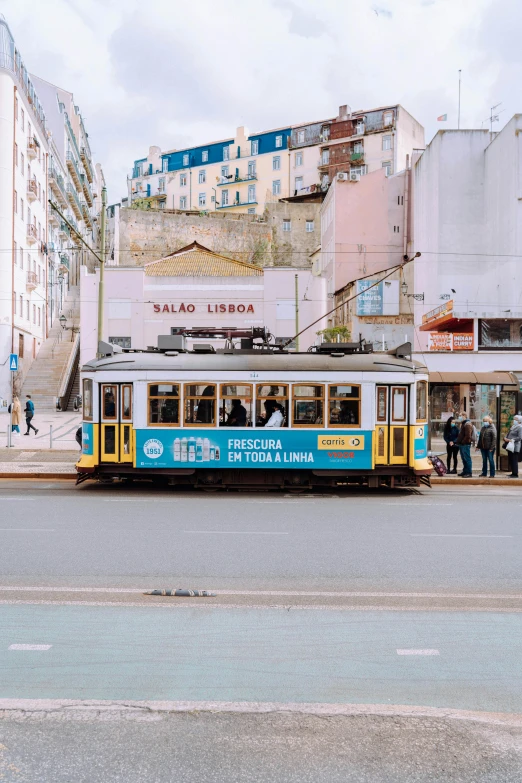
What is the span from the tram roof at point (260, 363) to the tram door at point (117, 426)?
0.51 metres

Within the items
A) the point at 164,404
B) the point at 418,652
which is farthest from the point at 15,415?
the point at 418,652

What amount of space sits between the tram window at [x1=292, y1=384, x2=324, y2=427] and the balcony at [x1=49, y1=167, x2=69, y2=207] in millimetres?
47437

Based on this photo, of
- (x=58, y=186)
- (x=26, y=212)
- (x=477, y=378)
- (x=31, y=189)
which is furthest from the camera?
(x=58, y=186)

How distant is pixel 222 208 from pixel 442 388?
67965mm

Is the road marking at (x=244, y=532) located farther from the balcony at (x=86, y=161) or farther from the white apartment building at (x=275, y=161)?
the balcony at (x=86, y=161)

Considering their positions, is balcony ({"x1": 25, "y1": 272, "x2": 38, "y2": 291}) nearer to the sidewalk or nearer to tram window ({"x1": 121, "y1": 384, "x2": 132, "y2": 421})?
the sidewalk

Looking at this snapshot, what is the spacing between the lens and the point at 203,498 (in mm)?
15625

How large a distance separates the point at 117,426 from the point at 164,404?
1.13 m

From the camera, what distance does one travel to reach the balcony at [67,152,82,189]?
70.7 metres

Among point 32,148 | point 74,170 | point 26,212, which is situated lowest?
point 26,212

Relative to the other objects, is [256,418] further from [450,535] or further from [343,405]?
[450,535]

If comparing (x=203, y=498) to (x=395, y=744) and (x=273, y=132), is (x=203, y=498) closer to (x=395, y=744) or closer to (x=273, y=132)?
(x=395, y=744)

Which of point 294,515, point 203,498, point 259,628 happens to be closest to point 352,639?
point 259,628

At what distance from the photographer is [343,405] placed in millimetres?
16578
